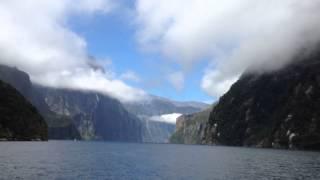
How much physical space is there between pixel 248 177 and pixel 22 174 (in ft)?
152

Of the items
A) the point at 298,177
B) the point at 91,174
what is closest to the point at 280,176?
the point at 298,177

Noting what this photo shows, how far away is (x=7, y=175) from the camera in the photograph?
89.4 metres

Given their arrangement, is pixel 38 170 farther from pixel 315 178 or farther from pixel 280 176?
pixel 315 178

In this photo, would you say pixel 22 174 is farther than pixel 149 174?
No

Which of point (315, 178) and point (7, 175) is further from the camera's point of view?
point (315, 178)

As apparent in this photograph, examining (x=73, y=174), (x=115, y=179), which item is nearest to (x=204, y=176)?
(x=115, y=179)

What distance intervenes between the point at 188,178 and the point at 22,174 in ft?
106

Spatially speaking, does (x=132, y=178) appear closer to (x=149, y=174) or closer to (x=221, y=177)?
(x=149, y=174)

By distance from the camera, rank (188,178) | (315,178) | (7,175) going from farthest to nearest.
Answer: (315,178), (188,178), (7,175)

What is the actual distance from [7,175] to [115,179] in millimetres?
19820

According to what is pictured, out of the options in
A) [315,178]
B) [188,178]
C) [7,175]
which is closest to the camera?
[7,175]

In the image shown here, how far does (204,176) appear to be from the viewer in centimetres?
10338

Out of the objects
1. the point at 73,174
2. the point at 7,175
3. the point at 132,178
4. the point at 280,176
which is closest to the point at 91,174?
the point at 73,174

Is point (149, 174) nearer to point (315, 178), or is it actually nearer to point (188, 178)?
point (188, 178)
